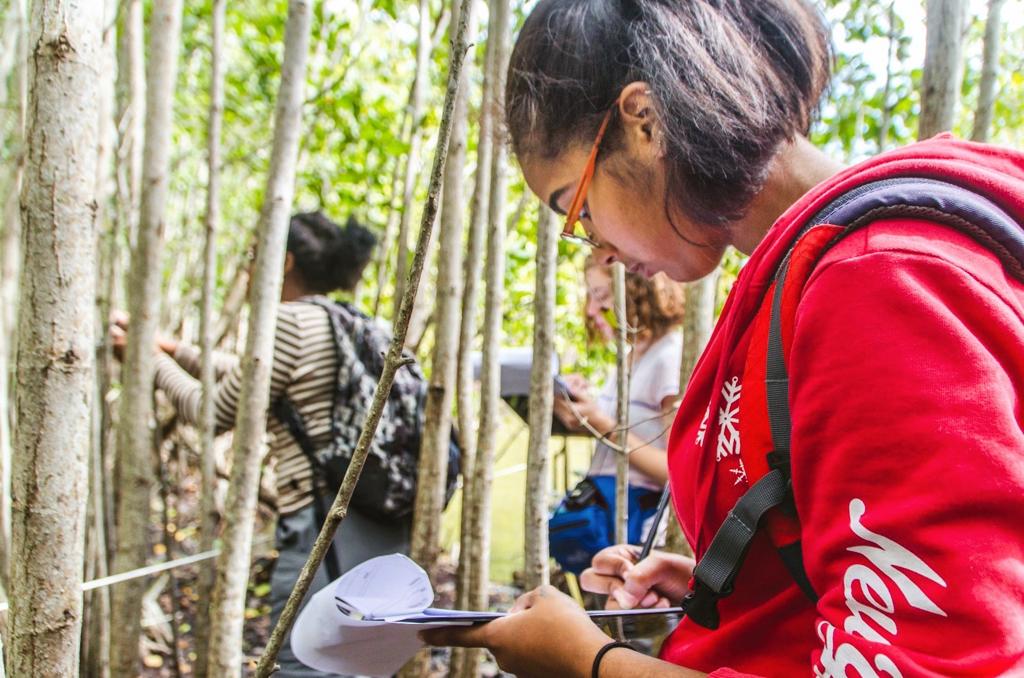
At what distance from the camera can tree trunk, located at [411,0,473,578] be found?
7.04ft

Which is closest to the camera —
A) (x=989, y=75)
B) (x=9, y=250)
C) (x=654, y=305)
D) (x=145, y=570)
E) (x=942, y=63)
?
(x=942, y=63)

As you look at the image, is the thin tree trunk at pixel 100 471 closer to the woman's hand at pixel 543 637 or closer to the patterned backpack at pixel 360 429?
the patterned backpack at pixel 360 429

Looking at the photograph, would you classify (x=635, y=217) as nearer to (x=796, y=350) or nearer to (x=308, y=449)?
(x=796, y=350)

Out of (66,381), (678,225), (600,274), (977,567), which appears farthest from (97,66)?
(600,274)

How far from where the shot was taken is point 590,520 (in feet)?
7.98

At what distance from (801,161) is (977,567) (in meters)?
0.62

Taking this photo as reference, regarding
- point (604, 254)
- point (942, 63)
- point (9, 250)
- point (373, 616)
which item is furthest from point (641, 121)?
point (9, 250)

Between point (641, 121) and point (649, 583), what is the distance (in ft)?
2.26

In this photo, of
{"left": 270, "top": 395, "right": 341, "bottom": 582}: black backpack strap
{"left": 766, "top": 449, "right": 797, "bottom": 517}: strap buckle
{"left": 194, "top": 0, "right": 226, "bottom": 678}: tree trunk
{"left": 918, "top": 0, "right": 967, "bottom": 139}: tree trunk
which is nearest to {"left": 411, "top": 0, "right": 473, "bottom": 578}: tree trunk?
{"left": 270, "top": 395, "right": 341, "bottom": 582}: black backpack strap

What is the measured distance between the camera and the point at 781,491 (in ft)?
2.30

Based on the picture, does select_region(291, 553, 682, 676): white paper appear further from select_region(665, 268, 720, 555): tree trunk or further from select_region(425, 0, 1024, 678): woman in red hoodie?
select_region(665, 268, 720, 555): tree trunk

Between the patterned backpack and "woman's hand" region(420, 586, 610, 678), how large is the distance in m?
1.40

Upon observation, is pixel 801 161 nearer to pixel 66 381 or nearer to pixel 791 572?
pixel 791 572

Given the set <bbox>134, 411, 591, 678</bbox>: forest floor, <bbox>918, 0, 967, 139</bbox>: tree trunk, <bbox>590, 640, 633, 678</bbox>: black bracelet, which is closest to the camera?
<bbox>590, 640, 633, 678</bbox>: black bracelet
